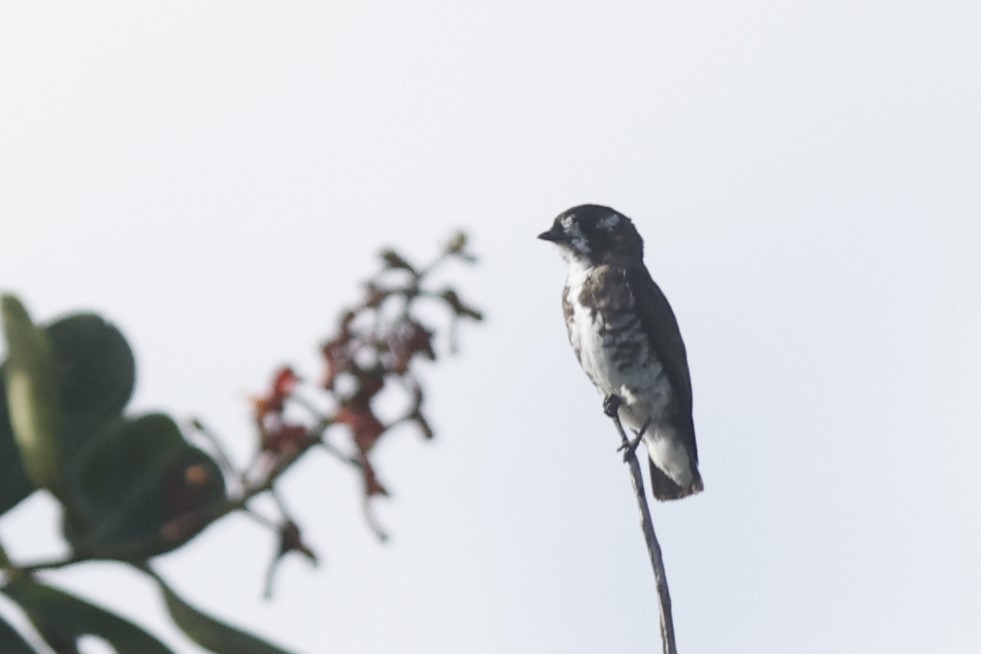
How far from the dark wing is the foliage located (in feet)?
30.3

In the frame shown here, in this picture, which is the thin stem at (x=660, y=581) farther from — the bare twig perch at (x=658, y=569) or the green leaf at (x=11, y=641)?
the green leaf at (x=11, y=641)

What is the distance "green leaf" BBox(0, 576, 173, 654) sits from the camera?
4.24 feet

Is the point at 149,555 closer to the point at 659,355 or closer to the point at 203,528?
the point at 203,528

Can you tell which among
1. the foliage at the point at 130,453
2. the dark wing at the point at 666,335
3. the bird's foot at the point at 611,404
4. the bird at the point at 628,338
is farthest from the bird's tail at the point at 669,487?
the foliage at the point at 130,453

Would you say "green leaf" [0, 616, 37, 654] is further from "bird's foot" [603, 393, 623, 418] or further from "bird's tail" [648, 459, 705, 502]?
"bird's tail" [648, 459, 705, 502]

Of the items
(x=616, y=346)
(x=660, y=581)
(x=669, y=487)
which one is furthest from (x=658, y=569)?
(x=669, y=487)

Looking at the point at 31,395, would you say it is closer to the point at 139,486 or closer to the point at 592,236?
the point at 139,486

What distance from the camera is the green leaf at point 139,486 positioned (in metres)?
1.29

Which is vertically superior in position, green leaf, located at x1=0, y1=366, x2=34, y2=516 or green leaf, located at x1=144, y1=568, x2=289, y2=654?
green leaf, located at x1=0, y1=366, x2=34, y2=516

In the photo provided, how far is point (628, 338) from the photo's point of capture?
10.4 meters

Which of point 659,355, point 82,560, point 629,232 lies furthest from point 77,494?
point 629,232

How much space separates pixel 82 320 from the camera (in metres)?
1.42

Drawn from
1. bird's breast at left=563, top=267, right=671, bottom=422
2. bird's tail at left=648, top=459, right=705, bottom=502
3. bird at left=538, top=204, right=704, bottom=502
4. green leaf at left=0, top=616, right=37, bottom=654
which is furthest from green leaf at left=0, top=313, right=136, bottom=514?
bird's tail at left=648, top=459, right=705, bottom=502

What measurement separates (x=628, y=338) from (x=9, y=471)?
30.0 ft
